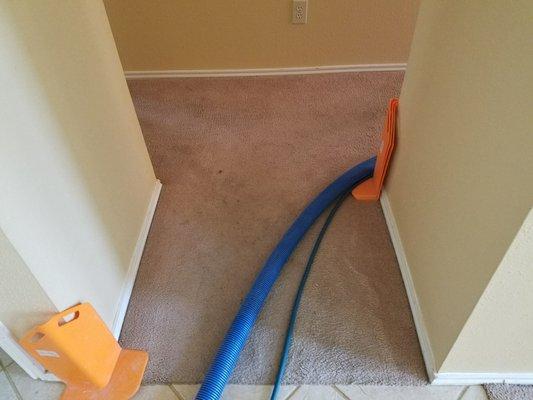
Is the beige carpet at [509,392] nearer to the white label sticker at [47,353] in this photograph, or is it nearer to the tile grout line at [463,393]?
the tile grout line at [463,393]

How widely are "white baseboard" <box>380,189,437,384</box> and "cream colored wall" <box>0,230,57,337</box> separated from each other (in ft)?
3.10

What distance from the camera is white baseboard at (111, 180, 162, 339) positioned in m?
1.22

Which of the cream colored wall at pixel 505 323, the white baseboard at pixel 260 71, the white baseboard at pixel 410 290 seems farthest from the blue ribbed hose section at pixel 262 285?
the white baseboard at pixel 260 71

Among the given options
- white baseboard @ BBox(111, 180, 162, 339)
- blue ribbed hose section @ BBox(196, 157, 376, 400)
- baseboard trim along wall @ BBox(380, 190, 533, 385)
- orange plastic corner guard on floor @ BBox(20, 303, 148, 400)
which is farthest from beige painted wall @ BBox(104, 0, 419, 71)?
orange plastic corner guard on floor @ BBox(20, 303, 148, 400)

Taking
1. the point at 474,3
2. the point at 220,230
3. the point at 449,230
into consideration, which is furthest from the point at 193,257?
the point at 474,3

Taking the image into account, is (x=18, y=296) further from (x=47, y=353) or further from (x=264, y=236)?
(x=264, y=236)

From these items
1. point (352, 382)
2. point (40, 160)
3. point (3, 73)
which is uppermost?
point (3, 73)

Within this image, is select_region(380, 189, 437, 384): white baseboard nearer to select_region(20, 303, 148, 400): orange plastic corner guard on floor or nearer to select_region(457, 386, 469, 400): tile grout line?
select_region(457, 386, 469, 400): tile grout line

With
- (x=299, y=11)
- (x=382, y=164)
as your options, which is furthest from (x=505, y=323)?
(x=299, y=11)

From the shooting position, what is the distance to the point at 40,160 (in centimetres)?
86

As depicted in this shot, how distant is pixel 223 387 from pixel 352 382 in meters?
0.34

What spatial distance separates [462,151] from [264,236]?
747 mm

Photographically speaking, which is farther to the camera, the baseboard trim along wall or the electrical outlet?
the electrical outlet

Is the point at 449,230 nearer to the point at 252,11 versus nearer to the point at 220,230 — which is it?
the point at 220,230
